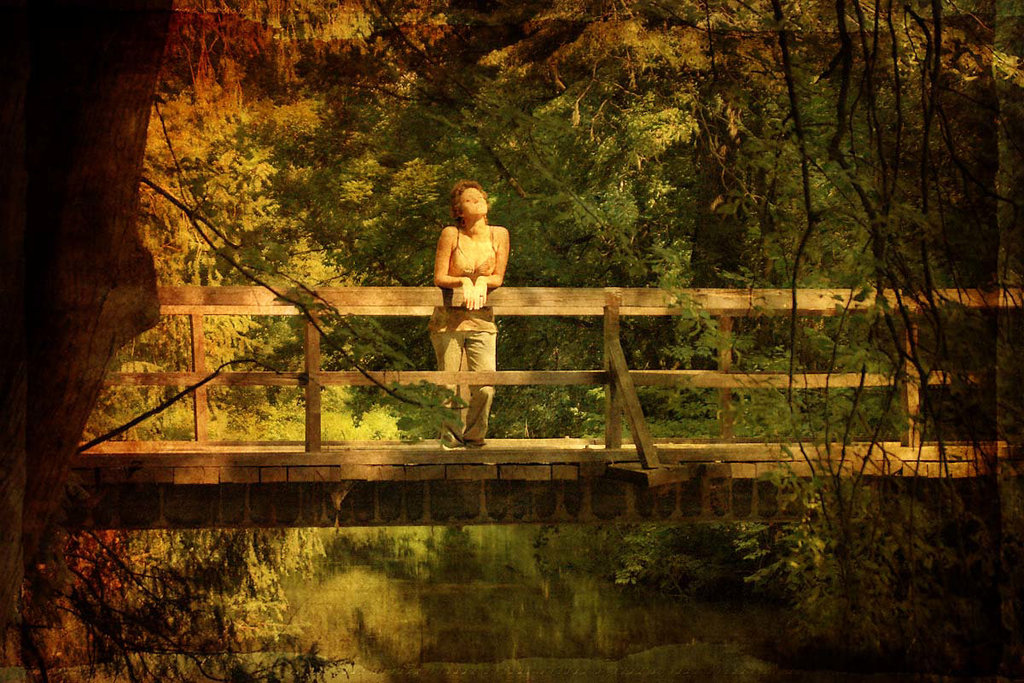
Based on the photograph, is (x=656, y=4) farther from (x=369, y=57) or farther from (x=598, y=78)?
(x=369, y=57)

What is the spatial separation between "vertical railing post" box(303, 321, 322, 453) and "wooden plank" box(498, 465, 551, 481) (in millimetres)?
784

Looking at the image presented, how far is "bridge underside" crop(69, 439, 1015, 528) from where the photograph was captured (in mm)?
4547

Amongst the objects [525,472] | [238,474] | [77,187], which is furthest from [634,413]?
[77,187]

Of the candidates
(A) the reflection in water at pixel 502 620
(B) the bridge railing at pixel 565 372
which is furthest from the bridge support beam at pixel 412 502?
(A) the reflection in water at pixel 502 620

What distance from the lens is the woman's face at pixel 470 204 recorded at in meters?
4.71

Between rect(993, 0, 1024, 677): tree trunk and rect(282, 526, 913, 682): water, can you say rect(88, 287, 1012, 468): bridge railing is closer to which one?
rect(993, 0, 1024, 677): tree trunk

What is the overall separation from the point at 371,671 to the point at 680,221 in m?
4.23

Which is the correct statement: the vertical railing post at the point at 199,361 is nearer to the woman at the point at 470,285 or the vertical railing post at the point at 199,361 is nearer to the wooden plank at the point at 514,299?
the wooden plank at the point at 514,299

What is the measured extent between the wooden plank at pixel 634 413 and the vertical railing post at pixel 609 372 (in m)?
0.05

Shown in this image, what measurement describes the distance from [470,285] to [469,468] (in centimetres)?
76

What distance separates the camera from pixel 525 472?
4.60 metres

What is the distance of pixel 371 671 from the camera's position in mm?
7953

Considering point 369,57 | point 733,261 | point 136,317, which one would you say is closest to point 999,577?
point 136,317

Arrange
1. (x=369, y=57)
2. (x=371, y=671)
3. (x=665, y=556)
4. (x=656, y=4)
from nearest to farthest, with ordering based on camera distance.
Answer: (x=656, y=4), (x=371, y=671), (x=665, y=556), (x=369, y=57)
